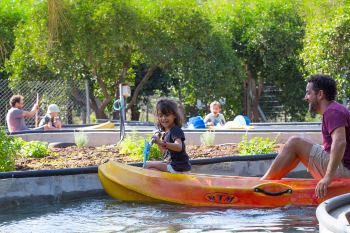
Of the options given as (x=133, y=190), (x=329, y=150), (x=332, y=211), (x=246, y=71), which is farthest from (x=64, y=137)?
(x=246, y=71)

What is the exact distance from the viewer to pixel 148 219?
322 inches

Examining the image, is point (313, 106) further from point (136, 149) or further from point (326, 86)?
point (136, 149)

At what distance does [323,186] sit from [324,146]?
1.86ft

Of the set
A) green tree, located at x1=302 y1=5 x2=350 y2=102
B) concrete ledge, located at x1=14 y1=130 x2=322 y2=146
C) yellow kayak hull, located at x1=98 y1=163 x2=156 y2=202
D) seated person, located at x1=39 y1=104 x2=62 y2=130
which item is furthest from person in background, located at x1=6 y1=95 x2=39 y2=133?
green tree, located at x1=302 y1=5 x2=350 y2=102

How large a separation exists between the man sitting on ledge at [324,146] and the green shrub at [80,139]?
7.06m

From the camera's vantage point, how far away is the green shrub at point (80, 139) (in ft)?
50.3

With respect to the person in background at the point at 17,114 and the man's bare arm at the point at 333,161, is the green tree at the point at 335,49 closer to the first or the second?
the person in background at the point at 17,114

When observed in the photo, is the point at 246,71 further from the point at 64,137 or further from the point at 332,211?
the point at 332,211

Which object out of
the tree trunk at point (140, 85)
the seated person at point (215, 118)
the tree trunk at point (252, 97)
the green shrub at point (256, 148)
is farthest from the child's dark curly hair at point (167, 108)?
the tree trunk at point (252, 97)

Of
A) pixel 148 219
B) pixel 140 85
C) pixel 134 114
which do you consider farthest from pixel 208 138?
pixel 134 114

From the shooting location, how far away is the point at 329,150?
837cm

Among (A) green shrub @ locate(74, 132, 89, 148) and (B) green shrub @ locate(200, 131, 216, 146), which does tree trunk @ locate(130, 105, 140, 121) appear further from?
(B) green shrub @ locate(200, 131, 216, 146)

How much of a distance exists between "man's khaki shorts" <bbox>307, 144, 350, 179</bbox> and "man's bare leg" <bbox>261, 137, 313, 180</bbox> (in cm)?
6

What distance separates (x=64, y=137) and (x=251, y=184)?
886 cm
